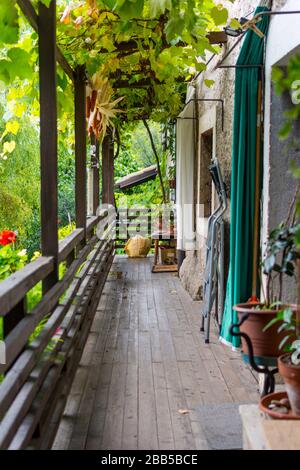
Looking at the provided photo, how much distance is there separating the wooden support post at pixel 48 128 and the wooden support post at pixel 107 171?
252 inches

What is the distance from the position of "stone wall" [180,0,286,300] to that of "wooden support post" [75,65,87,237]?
115 cm

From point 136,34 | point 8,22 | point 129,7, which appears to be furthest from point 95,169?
point 8,22

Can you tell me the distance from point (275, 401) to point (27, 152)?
998 centimetres

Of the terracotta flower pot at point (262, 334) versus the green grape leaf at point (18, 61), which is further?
the green grape leaf at point (18, 61)

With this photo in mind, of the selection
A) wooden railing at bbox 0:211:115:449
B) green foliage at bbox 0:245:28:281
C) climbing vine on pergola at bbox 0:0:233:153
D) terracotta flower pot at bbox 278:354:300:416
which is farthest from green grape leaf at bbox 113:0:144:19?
green foliage at bbox 0:245:28:281

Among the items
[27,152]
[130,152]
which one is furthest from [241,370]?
[130,152]

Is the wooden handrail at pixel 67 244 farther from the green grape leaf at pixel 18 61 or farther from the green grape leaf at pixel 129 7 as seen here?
the green grape leaf at pixel 129 7

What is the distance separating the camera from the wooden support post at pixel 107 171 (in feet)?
31.8

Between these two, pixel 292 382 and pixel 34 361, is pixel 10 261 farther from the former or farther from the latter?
pixel 292 382

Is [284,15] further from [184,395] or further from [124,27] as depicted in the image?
[184,395]

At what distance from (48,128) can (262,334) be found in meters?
1.55

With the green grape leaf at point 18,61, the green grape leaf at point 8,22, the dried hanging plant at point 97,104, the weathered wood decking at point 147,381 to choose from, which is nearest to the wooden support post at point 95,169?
the dried hanging plant at point 97,104

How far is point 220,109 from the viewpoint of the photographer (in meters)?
5.47

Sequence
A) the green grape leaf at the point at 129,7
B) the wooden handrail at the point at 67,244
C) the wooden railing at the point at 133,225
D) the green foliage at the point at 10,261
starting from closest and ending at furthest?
the green grape leaf at the point at 129,7, the wooden handrail at the point at 67,244, the green foliage at the point at 10,261, the wooden railing at the point at 133,225
